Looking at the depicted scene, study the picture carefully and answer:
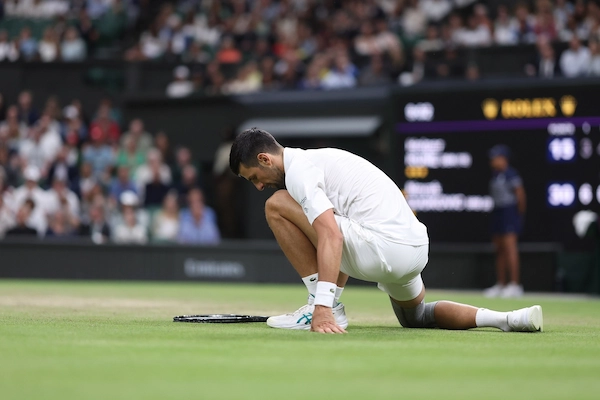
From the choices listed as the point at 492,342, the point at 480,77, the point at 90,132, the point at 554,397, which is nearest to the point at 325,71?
the point at 480,77

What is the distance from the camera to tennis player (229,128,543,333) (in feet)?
19.8

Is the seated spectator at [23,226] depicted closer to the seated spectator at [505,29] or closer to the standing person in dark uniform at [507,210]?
the standing person in dark uniform at [507,210]

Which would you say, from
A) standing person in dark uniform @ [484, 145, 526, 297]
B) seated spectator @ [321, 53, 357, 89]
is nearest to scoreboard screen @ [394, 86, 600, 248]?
standing person in dark uniform @ [484, 145, 526, 297]

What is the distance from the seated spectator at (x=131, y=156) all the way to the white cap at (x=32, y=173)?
1.47m

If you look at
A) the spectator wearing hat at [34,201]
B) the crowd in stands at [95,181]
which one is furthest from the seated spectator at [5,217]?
the spectator wearing hat at [34,201]

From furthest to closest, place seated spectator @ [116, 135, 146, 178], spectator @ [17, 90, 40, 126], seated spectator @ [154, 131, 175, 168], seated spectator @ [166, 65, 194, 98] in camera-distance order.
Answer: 1. seated spectator @ [166, 65, 194, 98]
2. spectator @ [17, 90, 40, 126]
3. seated spectator @ [154, 131, 175, 168]
4. seated spectator @ [116, 135, 146, 178]

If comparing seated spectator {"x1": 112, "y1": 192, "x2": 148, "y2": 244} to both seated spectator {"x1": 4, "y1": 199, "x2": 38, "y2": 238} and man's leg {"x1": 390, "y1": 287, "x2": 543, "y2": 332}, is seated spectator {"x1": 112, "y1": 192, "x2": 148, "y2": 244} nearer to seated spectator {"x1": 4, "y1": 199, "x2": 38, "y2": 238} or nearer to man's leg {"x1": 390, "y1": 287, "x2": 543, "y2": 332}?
seated spectator {"x1": 4, "y1": 199, "x2": 38, "y2": 238}

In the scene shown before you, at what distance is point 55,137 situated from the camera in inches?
750

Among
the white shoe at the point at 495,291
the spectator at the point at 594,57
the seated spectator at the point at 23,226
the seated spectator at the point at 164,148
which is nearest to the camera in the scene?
the white shoe at the point at 495,291

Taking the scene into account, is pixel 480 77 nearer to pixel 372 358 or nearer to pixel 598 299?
pixel 598 299

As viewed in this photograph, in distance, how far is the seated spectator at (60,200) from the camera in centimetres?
1775

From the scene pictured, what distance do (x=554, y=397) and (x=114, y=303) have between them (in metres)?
7.13

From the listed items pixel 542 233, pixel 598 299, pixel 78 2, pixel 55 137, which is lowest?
pixel 598 299

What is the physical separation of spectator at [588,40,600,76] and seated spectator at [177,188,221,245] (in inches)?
272
